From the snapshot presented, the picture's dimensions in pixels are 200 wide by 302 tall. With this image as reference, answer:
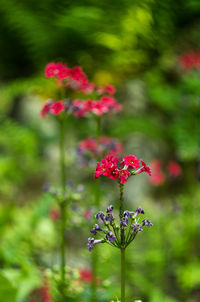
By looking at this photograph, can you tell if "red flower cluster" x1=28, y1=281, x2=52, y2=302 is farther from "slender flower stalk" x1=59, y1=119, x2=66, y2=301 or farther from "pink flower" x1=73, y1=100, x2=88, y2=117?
"pink flower" x1=73, y1=100, x2=88, y2=117

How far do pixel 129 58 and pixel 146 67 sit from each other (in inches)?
13.6

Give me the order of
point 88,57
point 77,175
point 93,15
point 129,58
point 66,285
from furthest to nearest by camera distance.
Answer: point 77,175 → point 88,57 → point 129,58 → point 93,15 → point 66,285

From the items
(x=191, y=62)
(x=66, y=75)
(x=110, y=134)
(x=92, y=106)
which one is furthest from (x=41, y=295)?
(x=191, y=62)

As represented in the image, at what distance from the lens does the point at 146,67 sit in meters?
3.45

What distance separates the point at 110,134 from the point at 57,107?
1.93 m

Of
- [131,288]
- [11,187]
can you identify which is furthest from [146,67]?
[131,288]

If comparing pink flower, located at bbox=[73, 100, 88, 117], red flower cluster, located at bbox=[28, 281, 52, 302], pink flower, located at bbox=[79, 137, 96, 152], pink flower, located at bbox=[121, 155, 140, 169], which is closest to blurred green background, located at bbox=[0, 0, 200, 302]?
red flower cluster, located at bbox=[28, 281, 52, 302]

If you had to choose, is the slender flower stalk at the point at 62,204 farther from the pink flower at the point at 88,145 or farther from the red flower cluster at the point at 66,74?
the pink flower at the point at 88,145

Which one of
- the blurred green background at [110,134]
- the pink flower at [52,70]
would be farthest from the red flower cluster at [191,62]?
the pink flower at [52,70]

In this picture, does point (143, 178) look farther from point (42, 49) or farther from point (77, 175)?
point (42, 49)

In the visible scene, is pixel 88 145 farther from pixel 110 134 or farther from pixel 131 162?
pixel 110 134

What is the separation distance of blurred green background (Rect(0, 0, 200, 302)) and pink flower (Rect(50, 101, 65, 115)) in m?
0.42

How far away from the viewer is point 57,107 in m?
1.16

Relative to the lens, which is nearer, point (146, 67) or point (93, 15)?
point (93, 15)
